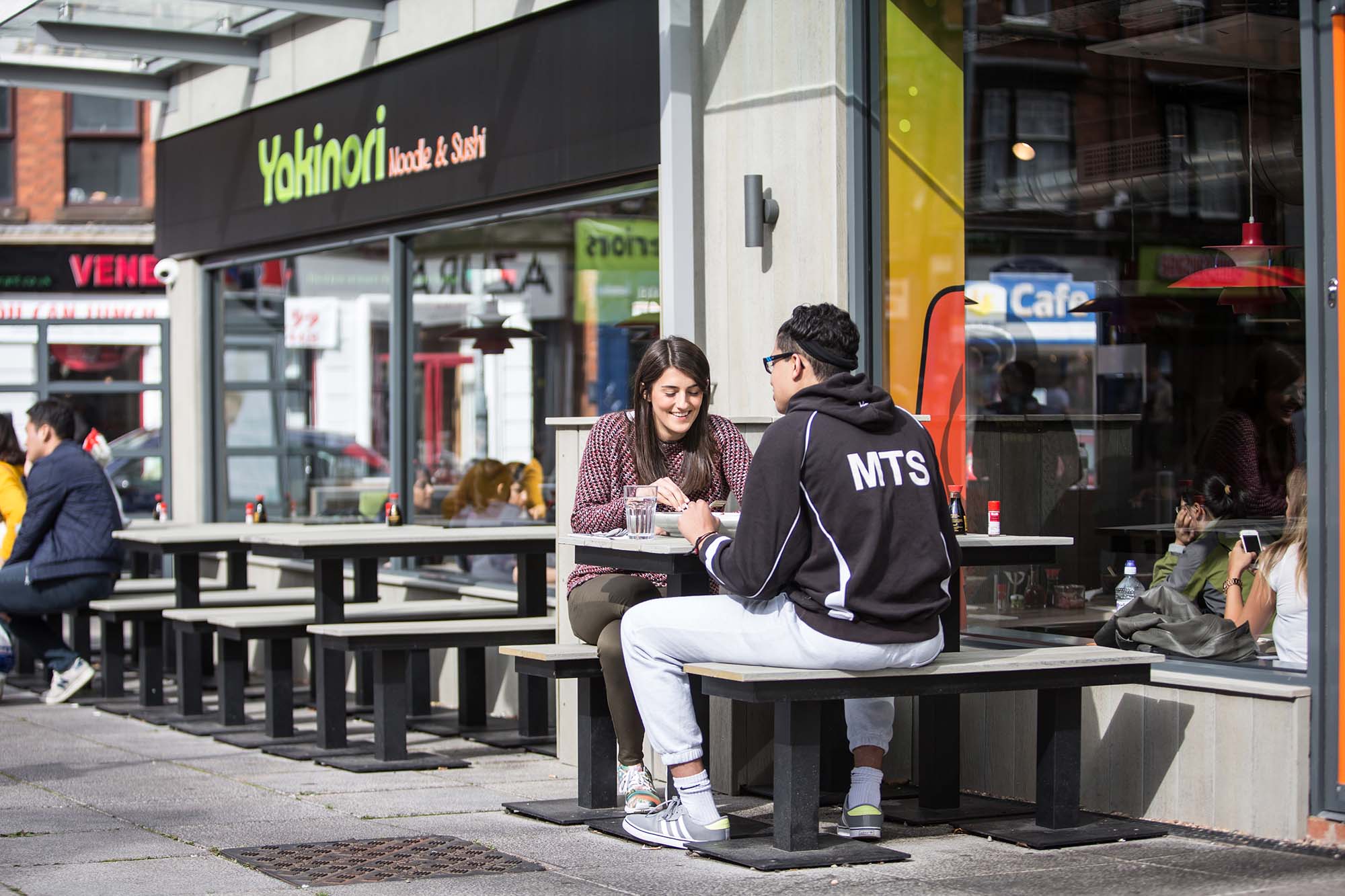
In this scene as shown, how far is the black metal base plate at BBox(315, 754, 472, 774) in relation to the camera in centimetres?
720

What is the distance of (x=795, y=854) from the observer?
16.7ft

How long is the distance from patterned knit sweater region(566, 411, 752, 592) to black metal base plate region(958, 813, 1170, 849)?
136cm

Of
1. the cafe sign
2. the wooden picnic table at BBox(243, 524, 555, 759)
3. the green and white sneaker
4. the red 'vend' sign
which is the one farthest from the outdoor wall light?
the red 'vend' sign

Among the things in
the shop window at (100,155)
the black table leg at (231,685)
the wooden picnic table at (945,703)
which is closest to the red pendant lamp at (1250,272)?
the wooden picnic table at (945,703)

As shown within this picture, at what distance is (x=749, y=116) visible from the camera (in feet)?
23.8

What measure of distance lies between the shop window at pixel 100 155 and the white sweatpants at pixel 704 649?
76.0ft

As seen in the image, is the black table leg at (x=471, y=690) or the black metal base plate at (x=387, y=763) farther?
the black table leg at (x=471, y=690)

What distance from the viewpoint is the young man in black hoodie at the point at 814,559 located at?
500cm

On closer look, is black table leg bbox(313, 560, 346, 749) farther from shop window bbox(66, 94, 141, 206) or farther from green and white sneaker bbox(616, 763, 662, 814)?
shop window bbox(66, 94, 141, 206)

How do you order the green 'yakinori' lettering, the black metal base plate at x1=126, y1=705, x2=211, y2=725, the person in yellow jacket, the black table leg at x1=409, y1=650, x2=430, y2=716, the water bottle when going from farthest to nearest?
the green 'yakinori' lettering
the person in yellow jacket
the black table leg at x1=409, y1=650, x2=430, y2=716
the black metal base plate at x1=126, y1=705, x2=211, y2=725
the water bottle

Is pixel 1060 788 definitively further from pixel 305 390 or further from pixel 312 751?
pixel 305 390

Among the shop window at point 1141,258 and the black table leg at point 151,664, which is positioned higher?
the shop window at point 1141,258

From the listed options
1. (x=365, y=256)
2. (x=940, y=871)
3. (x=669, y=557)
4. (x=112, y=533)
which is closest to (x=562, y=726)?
(x=669, y=557)

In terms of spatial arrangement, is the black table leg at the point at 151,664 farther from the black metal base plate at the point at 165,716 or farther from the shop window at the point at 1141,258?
the shop window at the point at 1141,258
